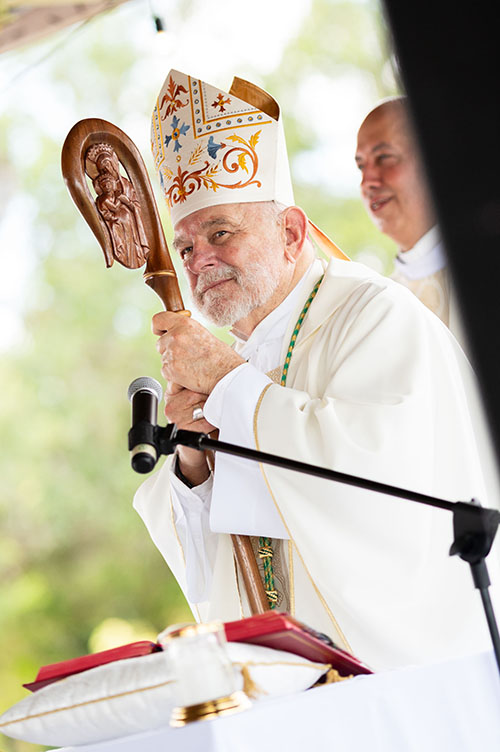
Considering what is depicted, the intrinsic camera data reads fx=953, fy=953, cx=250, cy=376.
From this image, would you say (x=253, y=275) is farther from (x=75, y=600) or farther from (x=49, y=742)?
(x=75, y=600)

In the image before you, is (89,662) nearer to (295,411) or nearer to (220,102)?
(295,411)

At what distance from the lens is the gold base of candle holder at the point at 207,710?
5.14 ft

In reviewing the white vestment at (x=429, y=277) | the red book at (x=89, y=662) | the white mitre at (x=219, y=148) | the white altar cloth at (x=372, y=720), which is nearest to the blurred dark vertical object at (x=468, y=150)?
the white altar cloth at (x=372, y=720)

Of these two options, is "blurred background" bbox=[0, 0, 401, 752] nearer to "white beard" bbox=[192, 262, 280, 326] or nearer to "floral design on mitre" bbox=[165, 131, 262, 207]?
"floral design on mitre" bbox=[165, 131, 262, 207]

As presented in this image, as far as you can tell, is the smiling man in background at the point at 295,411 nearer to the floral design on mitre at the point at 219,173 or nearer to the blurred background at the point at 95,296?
the floral design on mitre at the point at 219,173

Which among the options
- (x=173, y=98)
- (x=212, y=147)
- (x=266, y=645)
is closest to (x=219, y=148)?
(x=212, y=147)

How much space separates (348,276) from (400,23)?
105 inches

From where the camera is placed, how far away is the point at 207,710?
157cm

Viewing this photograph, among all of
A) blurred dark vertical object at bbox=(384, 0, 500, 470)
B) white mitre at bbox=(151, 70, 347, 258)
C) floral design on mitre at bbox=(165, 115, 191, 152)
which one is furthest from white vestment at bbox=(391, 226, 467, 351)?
blurred dark vertical object at bbox=(384, 0, 500, 470)

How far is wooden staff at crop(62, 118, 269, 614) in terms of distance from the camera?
3021mm

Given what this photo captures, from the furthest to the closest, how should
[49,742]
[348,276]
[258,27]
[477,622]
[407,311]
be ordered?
[258,27] < [348,276] < [407,311] < [477,622] < [49,742]

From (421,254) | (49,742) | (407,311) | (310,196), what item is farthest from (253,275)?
(310,196)

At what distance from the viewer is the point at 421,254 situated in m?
4.18

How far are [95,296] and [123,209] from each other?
10.5 m
